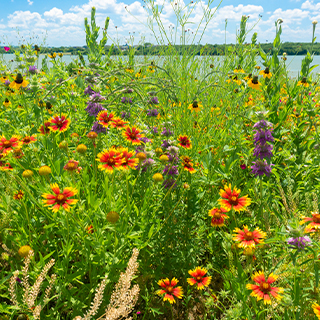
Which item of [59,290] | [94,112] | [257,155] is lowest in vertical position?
[59,290]

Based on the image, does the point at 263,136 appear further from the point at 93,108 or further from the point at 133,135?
the point at 93,108

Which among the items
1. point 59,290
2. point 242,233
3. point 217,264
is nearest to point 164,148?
point 242,233

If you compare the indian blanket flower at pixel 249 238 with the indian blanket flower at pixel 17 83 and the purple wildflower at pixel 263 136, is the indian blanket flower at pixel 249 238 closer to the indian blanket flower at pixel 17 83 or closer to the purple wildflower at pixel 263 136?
the purple wildflower at pixel 263 136

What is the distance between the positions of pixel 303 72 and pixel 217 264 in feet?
6.27

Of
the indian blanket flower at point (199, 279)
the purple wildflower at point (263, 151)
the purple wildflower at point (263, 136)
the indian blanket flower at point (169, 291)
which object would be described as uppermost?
the purple wildflower at point (263, 136)

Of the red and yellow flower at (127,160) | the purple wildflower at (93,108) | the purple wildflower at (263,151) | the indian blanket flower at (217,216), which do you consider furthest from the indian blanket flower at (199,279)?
the purple wildflower at (93,108)

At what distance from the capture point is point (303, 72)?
7.32 ft

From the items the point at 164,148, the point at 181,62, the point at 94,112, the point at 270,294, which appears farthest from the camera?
the point at 181,62

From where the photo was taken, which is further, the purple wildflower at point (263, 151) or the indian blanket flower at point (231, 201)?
the purple wildflower at point (263, 151)

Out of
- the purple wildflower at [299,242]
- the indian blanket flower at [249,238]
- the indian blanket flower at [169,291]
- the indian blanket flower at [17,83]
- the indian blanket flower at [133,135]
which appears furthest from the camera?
the indian blanket flower at [17,83]

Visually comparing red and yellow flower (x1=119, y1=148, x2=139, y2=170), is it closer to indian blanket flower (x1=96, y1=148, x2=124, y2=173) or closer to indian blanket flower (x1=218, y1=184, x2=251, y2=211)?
indian blanket flower (x1=96, y1=148, x2=124, y2=173)

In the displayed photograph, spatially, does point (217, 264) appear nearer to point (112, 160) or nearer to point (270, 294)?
point (270, 294)

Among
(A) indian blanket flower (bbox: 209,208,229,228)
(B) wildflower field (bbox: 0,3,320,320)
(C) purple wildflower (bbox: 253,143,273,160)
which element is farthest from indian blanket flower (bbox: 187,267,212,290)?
(C) purple wildflower (bbox: 253,143,273,160)

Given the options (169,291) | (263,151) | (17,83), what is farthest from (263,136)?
(17,83)
